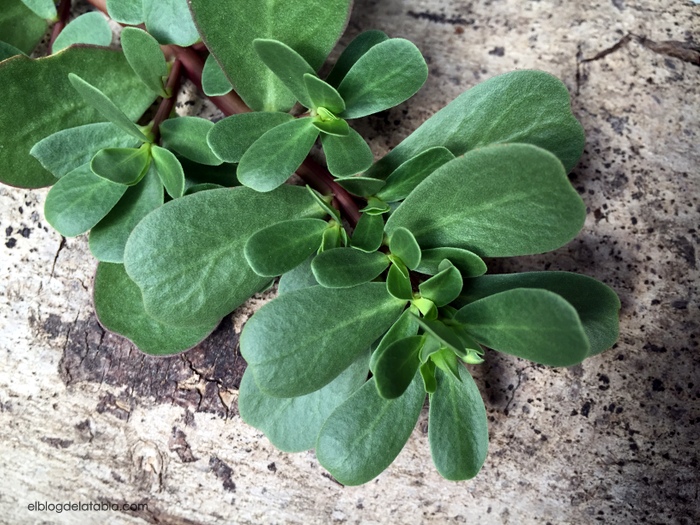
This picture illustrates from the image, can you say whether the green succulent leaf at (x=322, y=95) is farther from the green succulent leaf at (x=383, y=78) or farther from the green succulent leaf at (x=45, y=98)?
the green succulent leaf at (x=45, y=98)

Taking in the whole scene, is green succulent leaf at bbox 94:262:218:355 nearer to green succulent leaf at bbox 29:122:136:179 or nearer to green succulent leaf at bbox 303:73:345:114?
green succulent leaf at bbox 29:122:136:179

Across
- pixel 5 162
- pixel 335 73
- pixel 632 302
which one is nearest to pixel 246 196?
pixel 335 73

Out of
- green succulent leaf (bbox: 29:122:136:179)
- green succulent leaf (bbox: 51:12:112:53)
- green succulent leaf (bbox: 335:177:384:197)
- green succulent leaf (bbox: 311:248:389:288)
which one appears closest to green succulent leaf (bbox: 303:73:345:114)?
green succulent leaf (bbox: 335:177:384:197)

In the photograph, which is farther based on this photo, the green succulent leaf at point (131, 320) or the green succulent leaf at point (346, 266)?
the green succulent leaf at point (131, 320)

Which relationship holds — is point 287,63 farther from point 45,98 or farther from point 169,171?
point 45,98

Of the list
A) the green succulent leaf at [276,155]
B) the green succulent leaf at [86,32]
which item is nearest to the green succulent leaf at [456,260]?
the green succulent leaf at [276,155]

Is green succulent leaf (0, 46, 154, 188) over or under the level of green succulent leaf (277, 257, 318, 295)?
over

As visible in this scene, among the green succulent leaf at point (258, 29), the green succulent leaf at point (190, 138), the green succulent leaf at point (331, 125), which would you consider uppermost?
the green succulent leaf at point (258, 29)

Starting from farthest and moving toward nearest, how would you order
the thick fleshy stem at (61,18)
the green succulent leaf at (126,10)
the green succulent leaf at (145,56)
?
the thick fleshy stem at (61,18) → the green succulent leaf at (126,10) → the green succulent leaf at (145,56)
